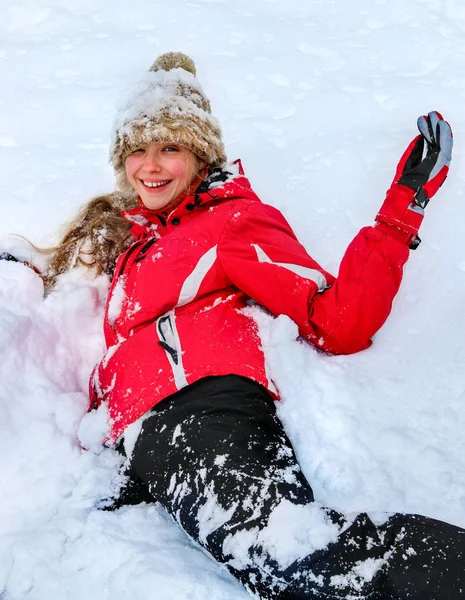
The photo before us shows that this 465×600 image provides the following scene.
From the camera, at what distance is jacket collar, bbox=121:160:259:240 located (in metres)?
2.32

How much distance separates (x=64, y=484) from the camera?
6.41 feet

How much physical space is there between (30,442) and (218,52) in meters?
3.71

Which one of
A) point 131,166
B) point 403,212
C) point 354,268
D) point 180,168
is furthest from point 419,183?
point 131,166

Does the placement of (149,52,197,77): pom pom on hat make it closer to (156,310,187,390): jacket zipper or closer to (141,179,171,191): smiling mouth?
(141,179,171,191): smiling mouth

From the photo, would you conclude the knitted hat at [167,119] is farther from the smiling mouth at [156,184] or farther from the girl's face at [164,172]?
the smiling mouth at [156,184]

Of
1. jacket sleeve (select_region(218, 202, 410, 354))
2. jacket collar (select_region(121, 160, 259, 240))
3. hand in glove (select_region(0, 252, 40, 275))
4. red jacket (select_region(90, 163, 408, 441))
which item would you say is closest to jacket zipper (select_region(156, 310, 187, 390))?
red jacket (select_region(90, 163, 408, 441))

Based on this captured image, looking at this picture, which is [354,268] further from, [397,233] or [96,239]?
[96,239]

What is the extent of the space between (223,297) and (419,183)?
0.79 metres

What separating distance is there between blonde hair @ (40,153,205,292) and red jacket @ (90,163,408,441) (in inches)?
19.0

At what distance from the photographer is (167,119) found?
2387 mm

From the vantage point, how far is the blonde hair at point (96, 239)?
280 cm

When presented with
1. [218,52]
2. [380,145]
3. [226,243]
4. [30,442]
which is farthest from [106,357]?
[218,52]

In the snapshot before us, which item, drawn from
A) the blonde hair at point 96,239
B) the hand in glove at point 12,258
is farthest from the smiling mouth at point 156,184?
the hand in glove at point 12,258

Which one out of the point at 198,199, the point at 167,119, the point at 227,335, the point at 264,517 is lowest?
the point at 264,517
